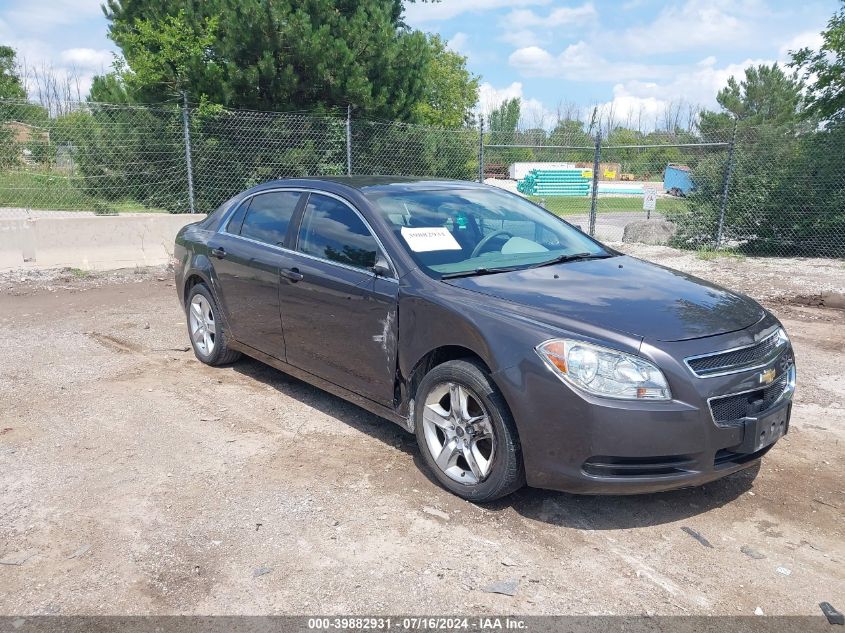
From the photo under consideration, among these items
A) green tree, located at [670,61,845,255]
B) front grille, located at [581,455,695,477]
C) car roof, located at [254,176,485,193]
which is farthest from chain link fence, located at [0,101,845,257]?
front grille, located at [581,455,695,477]

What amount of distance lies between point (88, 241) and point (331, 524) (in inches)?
340

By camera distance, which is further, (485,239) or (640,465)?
(485,239)

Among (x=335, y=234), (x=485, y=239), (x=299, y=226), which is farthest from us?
(x=299, y=226)

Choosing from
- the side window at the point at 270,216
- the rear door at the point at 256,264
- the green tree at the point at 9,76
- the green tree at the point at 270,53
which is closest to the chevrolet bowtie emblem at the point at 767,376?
the rear door at the point at 256,264

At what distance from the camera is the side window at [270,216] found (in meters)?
4.93

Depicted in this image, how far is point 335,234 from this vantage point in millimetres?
4461

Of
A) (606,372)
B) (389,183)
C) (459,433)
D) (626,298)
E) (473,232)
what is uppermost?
(389,183)


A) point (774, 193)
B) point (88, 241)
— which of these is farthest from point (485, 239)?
point (774, 193)

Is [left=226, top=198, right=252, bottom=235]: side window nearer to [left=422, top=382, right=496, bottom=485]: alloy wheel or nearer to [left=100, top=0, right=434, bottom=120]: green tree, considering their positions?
[left=422, top=382, right=496, bottom=485]: alloy wheel

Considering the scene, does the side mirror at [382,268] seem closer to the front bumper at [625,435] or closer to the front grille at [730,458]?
the front bumper at [625,435]

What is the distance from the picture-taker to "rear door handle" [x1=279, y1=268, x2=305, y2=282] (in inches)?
179

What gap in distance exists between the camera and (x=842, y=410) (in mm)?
4902

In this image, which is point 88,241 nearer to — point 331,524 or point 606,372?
point 331,524

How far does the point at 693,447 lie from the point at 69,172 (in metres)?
14.8
